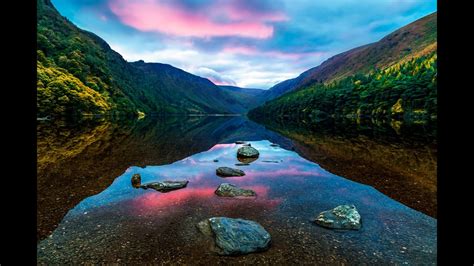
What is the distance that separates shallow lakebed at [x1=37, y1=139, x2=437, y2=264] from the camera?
9.66 m

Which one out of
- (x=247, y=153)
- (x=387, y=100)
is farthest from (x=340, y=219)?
(x=387, y=100)

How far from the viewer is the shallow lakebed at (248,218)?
966cm

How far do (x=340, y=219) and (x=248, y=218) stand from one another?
15.2 feet

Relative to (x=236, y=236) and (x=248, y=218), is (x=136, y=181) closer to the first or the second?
(x=248, y=218)

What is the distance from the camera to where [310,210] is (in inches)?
563

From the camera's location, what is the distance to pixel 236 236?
10.5 metres

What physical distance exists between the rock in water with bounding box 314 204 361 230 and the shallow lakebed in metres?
0.41

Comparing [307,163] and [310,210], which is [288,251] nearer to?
[310,210]

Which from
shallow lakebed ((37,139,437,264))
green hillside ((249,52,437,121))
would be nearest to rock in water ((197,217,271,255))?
shallow lakebed ((37,139,437,264))

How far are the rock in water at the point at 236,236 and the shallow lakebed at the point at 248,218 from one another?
0.29 m

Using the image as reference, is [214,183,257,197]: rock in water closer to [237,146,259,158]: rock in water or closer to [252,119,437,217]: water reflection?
[252,119,437,217]: water reflection

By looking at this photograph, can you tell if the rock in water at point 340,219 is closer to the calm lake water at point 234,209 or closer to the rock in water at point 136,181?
the calm lake water at point 234,209
